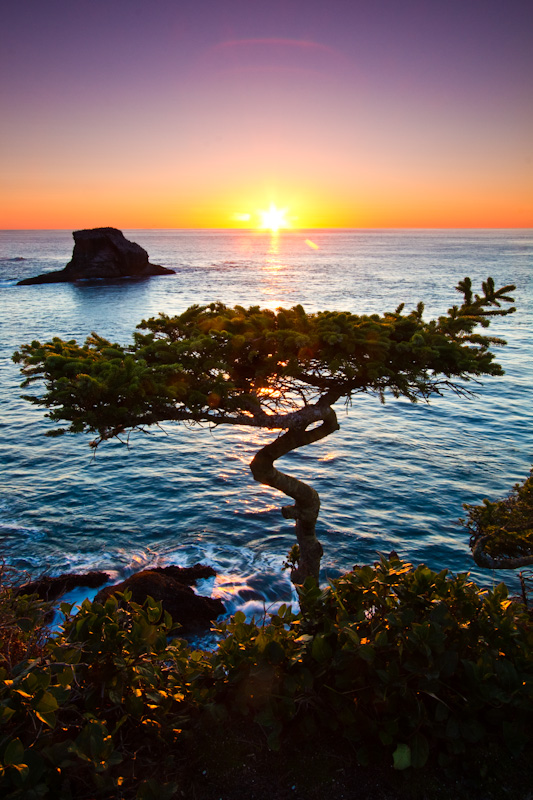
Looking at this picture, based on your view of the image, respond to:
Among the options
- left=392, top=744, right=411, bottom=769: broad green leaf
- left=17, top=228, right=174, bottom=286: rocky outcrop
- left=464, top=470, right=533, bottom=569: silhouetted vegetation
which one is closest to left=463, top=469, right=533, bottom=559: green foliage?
left=464, top=470, right=533, bottom=569: silhouetted vegetation

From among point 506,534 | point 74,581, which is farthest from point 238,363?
point 74,581

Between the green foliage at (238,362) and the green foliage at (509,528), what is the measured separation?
2719 millimetres

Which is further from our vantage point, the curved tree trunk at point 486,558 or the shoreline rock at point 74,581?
the shoreline rock at point 74,581

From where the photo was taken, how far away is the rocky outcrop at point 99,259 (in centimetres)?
9156

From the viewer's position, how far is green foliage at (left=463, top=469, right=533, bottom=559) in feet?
28.5

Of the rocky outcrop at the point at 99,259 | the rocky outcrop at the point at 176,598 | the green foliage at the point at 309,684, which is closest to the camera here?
the green foliage at the point at 309,684

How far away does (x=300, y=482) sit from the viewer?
10125mm

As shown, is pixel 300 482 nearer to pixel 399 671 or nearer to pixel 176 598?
pixel 176 598

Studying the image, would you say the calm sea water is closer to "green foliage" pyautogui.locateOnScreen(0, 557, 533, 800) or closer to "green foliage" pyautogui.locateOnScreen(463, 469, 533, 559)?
"green foliage" pyautogui.locateOnScreen(0, 557, 533, 800)

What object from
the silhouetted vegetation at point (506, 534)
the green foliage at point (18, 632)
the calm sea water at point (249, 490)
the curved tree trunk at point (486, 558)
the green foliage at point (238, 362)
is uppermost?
the green foliage at point (238, 362)

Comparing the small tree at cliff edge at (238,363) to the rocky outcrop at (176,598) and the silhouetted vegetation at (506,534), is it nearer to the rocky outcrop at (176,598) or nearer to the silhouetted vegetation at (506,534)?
the silhouetted vegetation at (506,534)

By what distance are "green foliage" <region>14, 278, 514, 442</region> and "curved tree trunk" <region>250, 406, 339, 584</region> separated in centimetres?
65

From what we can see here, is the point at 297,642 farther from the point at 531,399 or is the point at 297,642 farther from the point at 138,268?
the point at 138,268

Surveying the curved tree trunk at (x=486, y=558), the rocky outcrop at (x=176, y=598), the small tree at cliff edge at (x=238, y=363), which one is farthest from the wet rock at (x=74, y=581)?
the curved tree trunk at (x=486, y=558)
